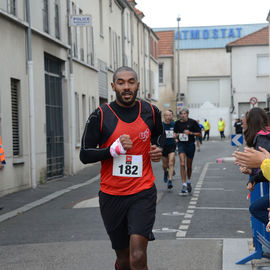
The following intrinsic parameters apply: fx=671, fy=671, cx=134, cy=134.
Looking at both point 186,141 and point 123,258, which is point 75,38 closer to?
point 186,141

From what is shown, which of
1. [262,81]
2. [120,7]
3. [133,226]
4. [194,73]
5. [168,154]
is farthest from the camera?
[194,73]

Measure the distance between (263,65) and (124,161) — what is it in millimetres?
55723

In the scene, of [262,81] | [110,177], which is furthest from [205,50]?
[110,177]

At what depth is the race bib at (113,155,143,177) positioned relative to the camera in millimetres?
5277

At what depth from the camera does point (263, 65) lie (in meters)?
59.4

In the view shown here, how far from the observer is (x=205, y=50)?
227 ft

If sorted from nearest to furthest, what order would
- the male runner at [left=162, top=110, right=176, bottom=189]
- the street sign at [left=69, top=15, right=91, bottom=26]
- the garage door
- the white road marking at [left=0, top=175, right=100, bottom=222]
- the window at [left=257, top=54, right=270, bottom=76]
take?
the white road marking at [left=0, top=175, right=100, bottom=222], the male runner at [left=162, top=110, right=176, bottom=189], the street sign at [left=69, top=15, right=91, bottom=26], the window at [left=257, top=54, right=270, bottom=76], the garage door

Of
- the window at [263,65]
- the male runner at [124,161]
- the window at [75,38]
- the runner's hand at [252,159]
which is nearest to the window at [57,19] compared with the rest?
the window at [75,38]

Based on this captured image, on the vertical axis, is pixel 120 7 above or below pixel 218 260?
above

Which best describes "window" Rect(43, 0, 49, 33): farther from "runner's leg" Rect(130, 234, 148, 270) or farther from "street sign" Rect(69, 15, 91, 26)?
"runner's leg" Rect(130, 234, 148, 270)

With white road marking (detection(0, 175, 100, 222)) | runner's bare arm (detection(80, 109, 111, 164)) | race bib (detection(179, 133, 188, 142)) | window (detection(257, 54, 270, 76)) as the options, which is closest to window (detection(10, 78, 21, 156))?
white road marking (detection(0, 175, 100, 222))

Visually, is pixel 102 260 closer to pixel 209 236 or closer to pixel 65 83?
pixel 209 236

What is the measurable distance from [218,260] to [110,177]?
251 cm

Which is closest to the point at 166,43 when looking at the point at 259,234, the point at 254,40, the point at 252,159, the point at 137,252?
the point at 254,40
